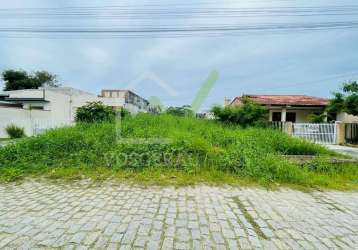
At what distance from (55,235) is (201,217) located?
5.46 feet

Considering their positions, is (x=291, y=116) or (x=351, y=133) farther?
(x=291, y=116)

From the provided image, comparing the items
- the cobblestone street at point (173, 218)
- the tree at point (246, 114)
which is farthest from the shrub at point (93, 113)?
the cobblestone street at point (173, 218)

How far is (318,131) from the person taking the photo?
34.6ft

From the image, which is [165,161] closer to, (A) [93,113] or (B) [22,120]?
(A) [93,113]

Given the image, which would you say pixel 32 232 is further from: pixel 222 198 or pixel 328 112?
pixel 328 112

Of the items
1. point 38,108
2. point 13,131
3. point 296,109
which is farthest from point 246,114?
point 38,108

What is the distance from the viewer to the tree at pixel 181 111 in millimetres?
11613

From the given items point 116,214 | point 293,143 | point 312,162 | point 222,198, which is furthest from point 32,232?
point 293,143

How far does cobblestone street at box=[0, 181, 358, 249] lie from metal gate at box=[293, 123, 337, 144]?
7878 mm

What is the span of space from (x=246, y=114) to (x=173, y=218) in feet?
25.4

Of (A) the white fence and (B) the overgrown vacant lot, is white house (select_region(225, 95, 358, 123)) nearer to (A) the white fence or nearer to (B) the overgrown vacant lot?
(B) the overgrown vacant lot

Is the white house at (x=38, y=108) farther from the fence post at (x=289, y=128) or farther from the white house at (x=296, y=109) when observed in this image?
the white house at (x=296, y=109)

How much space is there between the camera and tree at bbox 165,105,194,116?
1161 cm

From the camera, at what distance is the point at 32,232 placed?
2189 millimetres
